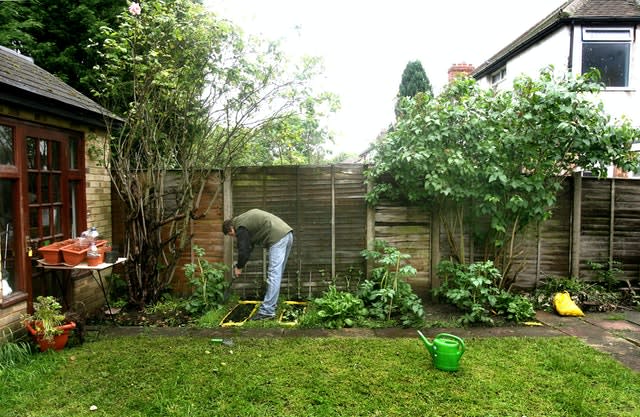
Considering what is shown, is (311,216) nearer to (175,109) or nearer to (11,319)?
(175,109)

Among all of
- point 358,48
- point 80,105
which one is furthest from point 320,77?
point 358,48

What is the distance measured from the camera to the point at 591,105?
5191 millimetres

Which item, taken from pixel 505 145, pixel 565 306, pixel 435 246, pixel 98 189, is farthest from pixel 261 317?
pixel 565 306

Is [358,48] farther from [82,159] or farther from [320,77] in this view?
[82,159]

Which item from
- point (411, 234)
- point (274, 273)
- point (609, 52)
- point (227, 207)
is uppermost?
point (609, 52)

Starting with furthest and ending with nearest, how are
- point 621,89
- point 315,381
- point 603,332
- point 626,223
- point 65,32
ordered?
1. point 621,89
2. point 65,32
3. point 626,223
4. point 603,332
5. point 315,381

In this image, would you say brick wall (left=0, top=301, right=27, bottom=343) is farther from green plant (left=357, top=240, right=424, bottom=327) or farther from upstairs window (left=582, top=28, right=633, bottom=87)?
upstairs window (left=582, top=28, right=633, bottom=87)

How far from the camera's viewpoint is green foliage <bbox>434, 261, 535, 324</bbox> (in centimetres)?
504

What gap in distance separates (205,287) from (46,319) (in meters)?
1.91

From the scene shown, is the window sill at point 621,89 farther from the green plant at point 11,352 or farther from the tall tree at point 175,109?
the green plant at point 11,352

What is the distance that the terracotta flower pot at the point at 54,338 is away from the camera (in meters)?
4.04

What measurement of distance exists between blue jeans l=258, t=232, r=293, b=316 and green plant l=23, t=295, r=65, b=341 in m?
2.29

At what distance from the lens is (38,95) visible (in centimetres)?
418

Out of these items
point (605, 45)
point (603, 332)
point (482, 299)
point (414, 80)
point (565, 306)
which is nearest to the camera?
point (603, 332)
